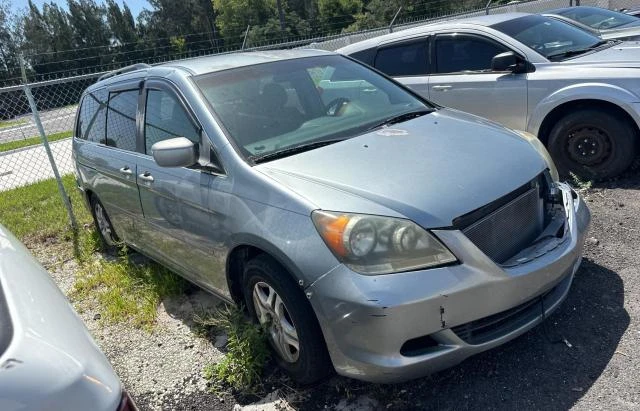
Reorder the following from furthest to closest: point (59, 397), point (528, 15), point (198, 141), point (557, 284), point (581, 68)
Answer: point (528, 15) < point (581, 68) < point (198, 141) < point (557, 284) < point (59, 397)

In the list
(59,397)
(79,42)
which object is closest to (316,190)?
(59,397)

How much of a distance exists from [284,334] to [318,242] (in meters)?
0.64

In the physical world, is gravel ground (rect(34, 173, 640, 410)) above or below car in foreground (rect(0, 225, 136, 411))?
below

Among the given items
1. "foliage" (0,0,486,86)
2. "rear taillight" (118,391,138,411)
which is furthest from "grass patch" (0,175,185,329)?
"foliage" (0,0,486,86)

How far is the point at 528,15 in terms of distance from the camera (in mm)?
5852

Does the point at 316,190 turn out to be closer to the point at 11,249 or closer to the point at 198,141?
the point at 198,141

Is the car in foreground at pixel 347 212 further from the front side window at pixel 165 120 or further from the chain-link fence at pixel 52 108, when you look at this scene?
the chain-link fence at pixel 52 108

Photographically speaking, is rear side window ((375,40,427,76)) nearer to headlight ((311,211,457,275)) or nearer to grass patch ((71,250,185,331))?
grass patch ((71,250,185,331))

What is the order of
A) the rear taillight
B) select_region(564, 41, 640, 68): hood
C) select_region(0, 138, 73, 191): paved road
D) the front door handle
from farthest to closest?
select_region(0, 138, 73, 191): paved road → select_region(564, 41, 640, 68): hood → the front door handle → the rear taillight

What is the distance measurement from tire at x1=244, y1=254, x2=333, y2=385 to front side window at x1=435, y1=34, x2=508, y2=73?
3.73 m

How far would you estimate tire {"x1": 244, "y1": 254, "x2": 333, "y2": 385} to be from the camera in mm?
2480

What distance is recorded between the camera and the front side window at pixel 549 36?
5.16 m

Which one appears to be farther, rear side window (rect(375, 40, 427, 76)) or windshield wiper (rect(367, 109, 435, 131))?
A: rear side window (rect(375, 40, 427, 76))

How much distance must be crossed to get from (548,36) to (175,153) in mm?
4346
